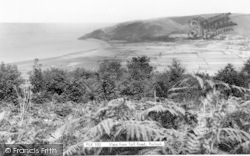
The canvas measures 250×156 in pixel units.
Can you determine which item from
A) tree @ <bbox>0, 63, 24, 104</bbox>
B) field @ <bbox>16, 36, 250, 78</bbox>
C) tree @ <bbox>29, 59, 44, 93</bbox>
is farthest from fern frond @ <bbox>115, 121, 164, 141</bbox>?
tree @ <bbox>0, 63, 24, 104</bbox>

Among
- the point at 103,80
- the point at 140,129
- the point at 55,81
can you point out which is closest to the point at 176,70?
the point at 103,80

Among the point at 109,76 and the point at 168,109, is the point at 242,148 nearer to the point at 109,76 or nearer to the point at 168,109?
the point at 168,109

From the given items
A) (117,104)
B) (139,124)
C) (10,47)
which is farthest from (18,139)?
(10,47)

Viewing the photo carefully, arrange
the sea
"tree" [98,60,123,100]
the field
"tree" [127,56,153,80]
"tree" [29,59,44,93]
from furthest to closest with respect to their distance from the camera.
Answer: "tree" [29,59,44,93]
"tree" [98,60,123,100]
"tree" [127,56,153,80]
the field
the sea

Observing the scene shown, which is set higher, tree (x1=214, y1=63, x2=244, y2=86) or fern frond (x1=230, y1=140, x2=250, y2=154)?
tree (x1=214, y1=63, x2=244, y2=86)

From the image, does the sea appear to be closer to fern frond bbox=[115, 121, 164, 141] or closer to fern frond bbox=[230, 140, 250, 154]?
fern frond bbox=[115, 121, 164, 141]

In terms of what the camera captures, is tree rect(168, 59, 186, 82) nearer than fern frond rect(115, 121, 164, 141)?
No

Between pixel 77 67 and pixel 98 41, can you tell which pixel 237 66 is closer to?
pixel 98 41

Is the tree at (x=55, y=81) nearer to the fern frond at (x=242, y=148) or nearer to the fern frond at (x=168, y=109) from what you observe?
the fern frond at (x=168, y=109)

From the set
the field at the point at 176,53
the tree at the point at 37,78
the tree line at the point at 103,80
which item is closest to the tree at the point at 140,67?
the tree line at the point at 103,80
